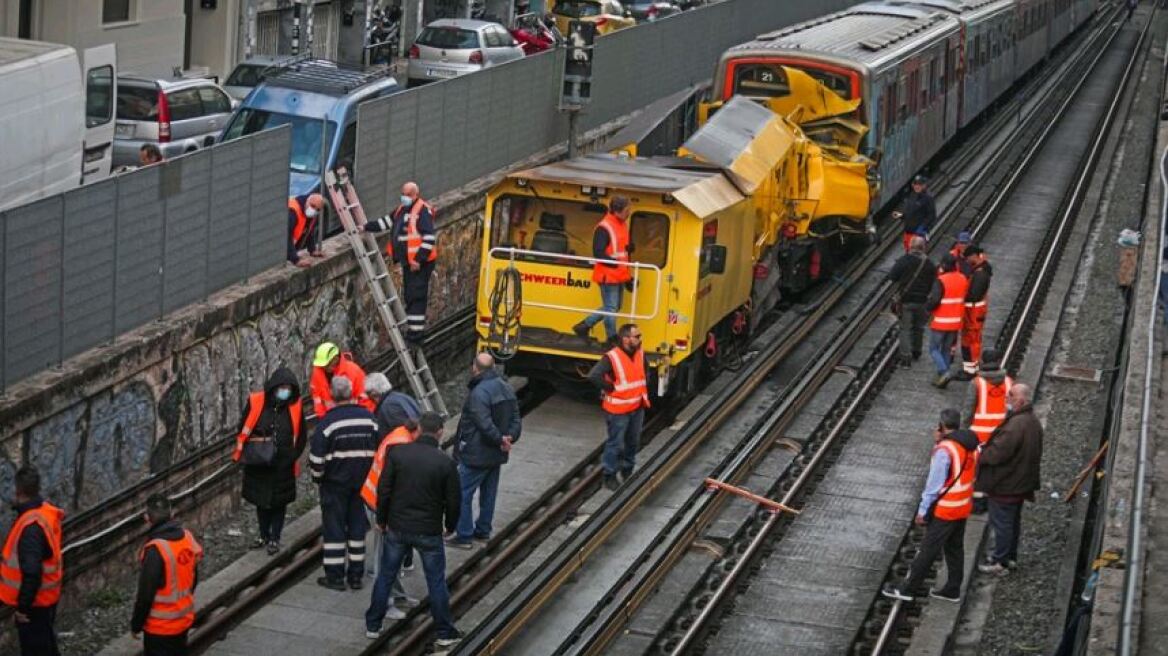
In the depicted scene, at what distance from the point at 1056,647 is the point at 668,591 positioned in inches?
115

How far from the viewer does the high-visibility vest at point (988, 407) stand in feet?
56.6

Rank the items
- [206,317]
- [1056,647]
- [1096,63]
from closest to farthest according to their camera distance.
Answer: [1056,647] < [206,317] < [1096,63]

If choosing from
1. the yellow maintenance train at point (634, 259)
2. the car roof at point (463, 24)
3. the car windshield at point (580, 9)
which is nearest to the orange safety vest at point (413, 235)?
the yellow maintenance train at point (634, 259)

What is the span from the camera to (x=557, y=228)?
2023 cm

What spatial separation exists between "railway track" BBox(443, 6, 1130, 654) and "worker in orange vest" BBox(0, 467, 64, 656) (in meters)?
2.84

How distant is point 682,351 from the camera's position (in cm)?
1964

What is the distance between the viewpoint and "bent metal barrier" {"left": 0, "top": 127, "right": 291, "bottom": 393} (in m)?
15.0

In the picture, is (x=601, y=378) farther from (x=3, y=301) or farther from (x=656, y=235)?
(x=3, y=301)

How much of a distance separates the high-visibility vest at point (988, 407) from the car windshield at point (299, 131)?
7.90 m

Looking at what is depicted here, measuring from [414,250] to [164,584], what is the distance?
838cm

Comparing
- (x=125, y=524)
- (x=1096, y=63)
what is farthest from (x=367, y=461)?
(x=1096, y=63)

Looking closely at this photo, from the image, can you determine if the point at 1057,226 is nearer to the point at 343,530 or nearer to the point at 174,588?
the point at 343,530

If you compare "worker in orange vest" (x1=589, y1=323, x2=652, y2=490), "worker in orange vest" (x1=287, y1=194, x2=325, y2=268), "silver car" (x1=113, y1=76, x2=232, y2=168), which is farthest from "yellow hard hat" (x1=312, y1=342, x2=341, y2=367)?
"silver car" (x1=113, y1=76, x2=232, y2=168)

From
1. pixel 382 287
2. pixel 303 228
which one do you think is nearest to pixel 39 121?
pixel 303 228
